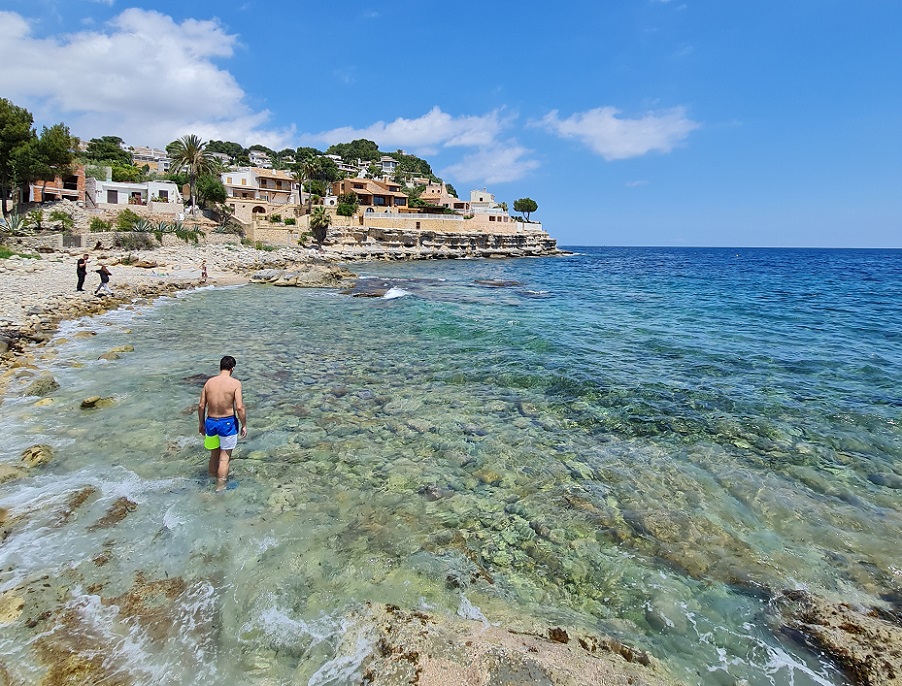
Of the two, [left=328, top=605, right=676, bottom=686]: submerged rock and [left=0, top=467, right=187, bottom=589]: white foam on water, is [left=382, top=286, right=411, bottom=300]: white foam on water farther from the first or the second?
[left=328, top=605, right=676, bottom=686]: submerged rock

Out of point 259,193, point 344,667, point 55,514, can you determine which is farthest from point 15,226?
point 344,667

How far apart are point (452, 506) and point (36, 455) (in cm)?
601

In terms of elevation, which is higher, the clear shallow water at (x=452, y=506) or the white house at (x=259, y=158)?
the white house at (x=259, y=158)

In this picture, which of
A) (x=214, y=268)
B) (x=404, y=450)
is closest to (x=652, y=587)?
(x=404, y=450)

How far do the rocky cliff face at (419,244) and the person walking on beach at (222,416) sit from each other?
5541 centimetres

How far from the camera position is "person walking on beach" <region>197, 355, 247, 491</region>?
6461 mm

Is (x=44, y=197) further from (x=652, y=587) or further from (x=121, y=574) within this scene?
(x=652, y=587)

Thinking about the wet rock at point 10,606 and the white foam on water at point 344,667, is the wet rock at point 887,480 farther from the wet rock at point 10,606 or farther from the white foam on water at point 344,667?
the wet rock at point 10,606

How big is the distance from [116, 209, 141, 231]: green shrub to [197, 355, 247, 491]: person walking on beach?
142ft

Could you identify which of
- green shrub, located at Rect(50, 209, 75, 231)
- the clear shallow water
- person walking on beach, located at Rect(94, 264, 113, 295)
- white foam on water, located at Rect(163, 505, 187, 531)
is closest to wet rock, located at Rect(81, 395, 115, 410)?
the clear shallow water

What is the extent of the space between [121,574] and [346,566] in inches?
86.0

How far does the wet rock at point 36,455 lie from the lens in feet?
22.2

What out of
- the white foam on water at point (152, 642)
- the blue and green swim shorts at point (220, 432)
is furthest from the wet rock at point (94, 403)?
the white foam on water at point (152, 642)

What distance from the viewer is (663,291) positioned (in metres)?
36.3
